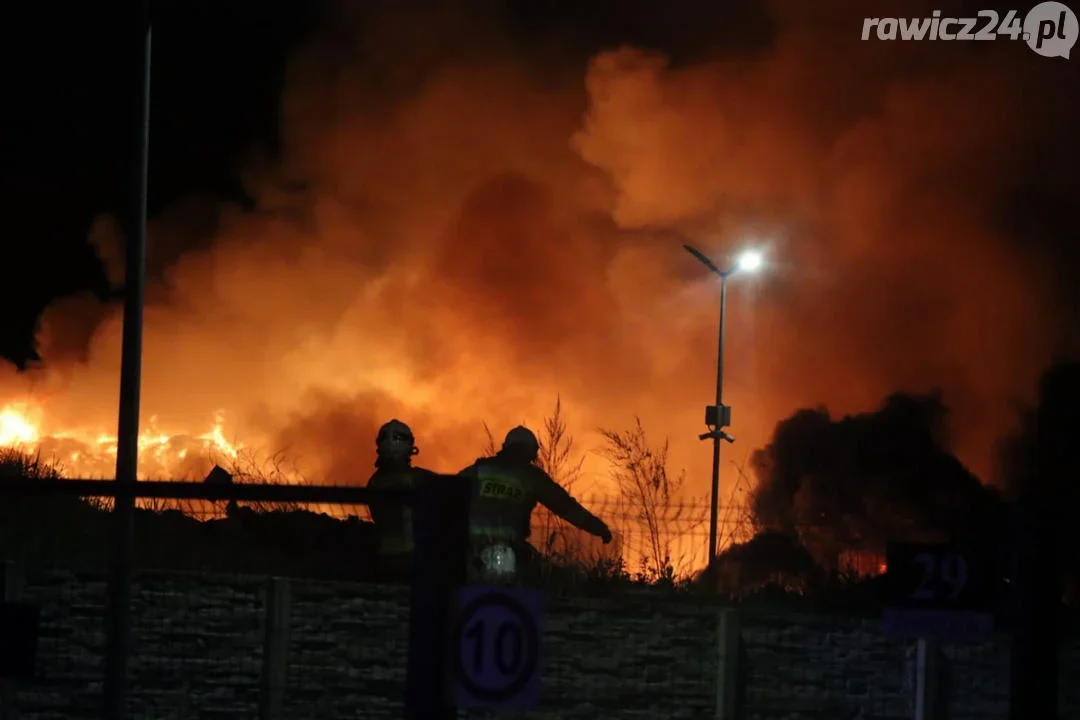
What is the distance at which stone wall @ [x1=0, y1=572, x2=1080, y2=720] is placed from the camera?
9.34 metres

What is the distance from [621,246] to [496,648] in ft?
120

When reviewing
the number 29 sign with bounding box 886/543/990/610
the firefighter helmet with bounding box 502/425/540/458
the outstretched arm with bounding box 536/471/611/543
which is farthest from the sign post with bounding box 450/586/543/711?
the firefighter helmet with bounding box 502/425/540/458

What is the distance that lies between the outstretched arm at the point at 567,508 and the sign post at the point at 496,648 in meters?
4.75

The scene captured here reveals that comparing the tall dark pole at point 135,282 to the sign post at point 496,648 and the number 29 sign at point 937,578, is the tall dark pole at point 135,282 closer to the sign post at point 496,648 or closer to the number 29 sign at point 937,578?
the number 29 sign at point 937,578

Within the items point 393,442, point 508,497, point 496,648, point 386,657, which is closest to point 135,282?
point 393,442

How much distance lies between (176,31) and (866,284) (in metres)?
17.7

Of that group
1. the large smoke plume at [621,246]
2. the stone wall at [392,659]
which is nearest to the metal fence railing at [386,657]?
the stone wall at [392,659]

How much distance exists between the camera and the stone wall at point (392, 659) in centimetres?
934

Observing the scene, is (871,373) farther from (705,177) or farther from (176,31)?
(176,31)

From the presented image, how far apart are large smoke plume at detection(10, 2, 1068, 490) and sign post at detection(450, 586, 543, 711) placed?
3123 cm

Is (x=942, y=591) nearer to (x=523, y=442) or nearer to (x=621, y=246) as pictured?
(x=523, y=442)

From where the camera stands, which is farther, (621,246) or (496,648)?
(621,246)

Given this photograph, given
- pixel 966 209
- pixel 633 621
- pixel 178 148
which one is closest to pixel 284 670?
pixel 633 621

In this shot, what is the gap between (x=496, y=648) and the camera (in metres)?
4.71
